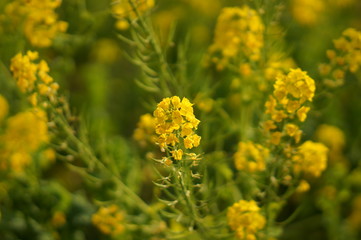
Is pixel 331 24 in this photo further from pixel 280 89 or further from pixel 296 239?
pixel 280 89

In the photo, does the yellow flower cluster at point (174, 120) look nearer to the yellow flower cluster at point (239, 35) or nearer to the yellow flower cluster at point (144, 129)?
the yellow flower cluster at point (144, 129)

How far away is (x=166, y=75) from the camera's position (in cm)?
260

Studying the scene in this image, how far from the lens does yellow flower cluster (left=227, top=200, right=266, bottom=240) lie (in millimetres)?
2191

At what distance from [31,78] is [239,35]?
112 centimetres

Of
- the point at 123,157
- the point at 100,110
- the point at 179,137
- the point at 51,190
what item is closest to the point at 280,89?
the point at 179,137

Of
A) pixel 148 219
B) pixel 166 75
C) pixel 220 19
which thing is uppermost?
pixel 220 19

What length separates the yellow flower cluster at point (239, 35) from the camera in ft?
8.75

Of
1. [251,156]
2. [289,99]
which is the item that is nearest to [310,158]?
[251,156]

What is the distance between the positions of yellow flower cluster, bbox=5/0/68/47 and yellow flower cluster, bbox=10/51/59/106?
20.0 inches

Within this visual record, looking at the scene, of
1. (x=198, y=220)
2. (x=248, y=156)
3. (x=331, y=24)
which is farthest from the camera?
(x=331, y=24)

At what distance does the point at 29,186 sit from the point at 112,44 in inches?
81.1

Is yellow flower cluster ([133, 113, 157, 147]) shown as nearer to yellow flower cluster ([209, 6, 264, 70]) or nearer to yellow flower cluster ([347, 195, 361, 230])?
yellow flower cluster ([209, 6, 264, 70])

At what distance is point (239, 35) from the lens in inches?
108

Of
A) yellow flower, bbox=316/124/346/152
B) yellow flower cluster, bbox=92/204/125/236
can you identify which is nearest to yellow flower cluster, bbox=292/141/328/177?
yellow flower cluster, bbox=92/204/125/236
